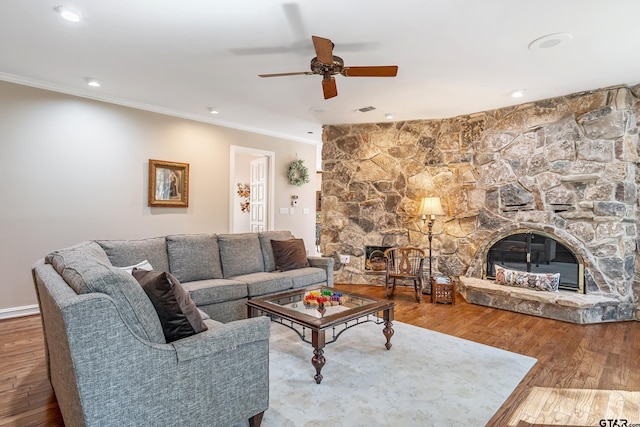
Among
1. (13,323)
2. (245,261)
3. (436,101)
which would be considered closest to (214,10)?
(245,261)

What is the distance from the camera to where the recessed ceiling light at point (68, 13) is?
2296 mm

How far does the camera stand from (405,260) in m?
4.77

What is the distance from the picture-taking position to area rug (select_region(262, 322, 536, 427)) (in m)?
1.92

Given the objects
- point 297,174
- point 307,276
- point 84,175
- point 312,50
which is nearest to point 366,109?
point 312,50

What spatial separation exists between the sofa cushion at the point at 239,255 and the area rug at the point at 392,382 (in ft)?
2.99

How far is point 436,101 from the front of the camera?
418 centimetres

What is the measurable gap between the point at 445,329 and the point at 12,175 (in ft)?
16.2

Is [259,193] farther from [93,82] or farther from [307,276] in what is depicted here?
[93,82]

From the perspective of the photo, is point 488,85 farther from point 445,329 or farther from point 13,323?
point 13,323

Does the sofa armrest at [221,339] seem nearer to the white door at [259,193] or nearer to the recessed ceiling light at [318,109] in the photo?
the recessed ceiling light at [318,109]

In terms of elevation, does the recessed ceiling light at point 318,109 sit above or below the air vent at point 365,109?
above

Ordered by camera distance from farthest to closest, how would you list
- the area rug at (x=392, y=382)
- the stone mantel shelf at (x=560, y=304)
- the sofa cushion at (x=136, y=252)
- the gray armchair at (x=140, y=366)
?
the stone mantel shelf at (x=560, y=304), the sofa cushion at (x=136, y=252), the area rug at (x=392, y=382), the gray armchair at (x=140, y=366)

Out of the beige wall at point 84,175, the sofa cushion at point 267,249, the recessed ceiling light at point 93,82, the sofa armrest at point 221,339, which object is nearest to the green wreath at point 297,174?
the beige wall at point 84,175

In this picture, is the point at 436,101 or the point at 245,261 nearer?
the point at 245,261
